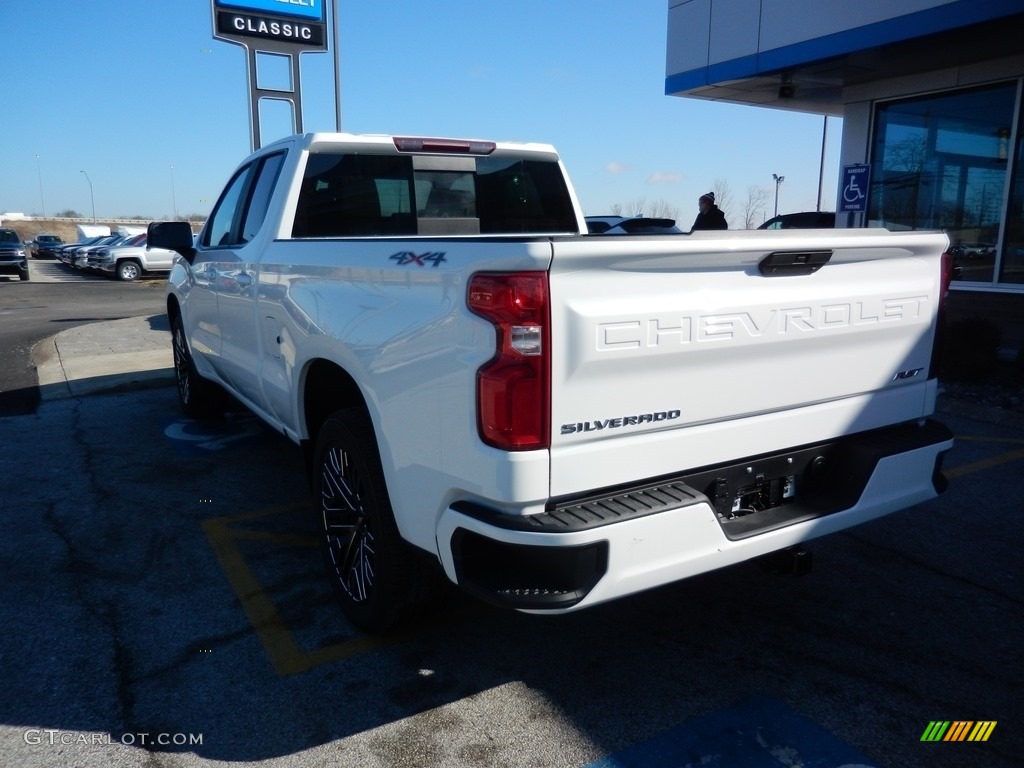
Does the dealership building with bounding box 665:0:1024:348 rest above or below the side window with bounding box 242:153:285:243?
above

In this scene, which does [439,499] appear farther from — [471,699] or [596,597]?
[471,699]

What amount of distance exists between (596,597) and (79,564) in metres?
2.92

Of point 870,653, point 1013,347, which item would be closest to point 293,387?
point 870,653

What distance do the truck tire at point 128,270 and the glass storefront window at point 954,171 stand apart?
2444cm

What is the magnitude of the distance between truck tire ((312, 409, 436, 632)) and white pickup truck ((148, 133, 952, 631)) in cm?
1

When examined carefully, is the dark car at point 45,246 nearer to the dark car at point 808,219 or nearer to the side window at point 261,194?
the dark car at point 808,219

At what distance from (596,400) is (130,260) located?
2892cm

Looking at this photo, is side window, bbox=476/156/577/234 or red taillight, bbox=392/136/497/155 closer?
red taillight, bbox=392/136/497/155

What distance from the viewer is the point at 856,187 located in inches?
396

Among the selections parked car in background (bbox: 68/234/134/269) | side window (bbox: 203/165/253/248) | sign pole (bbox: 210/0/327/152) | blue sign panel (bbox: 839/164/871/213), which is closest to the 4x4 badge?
side window (bbox: 203/165/253/248)

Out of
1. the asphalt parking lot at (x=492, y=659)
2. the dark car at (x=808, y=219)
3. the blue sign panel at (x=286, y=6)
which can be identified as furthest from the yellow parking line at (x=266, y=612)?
the dark car at (x=808, y=219)

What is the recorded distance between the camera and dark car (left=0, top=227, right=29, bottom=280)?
2742cm

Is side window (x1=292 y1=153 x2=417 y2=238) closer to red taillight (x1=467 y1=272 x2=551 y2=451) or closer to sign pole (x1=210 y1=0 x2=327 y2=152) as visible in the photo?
red taillight (x1=467 y1=272 x2=551 y2=451)

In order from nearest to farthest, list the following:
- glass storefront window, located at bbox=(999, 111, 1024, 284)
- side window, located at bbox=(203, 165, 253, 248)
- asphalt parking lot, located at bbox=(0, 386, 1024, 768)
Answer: asphalt parking lot, located at bbox=(0, 386, 1024, 768)
side window, located at bbox=(203, 165, 253, 248)
glass storefront window, located at bbox=(999, 111, 1024, 284)
